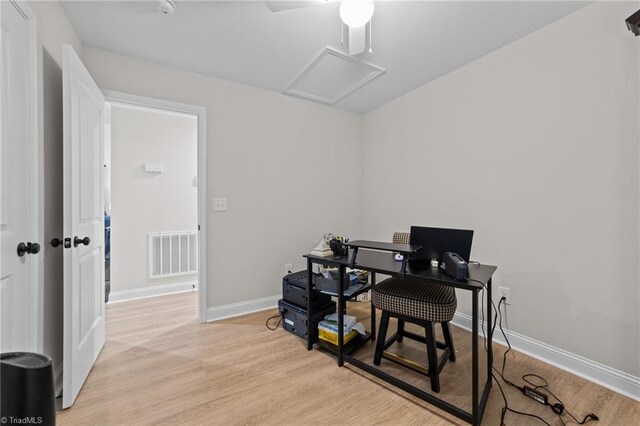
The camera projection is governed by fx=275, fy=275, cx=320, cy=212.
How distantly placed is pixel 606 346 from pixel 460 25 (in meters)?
2.33

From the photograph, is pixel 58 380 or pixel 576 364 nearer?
pixel 58 380

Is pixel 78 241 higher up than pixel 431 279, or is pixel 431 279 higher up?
pixel 78 241

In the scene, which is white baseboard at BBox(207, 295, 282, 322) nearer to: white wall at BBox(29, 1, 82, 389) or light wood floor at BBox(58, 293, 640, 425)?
light wood floor at BBox(58, 293, 640, 425)

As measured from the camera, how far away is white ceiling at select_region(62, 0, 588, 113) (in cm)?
179

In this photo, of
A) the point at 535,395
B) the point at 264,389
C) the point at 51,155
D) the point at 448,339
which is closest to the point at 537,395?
A: the point at 535,395

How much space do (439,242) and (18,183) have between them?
7.41 feet

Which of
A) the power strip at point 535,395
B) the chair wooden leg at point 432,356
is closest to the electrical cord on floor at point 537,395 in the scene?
the power strip at point 535,395

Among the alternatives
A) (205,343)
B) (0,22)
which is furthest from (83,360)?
(0,22)

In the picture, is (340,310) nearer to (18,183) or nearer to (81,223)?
(81,223)

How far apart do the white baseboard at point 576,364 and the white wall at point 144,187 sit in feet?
12.0

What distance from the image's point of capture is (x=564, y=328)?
191cm

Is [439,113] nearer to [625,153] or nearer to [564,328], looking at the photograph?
[625,153]

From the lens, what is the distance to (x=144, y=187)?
136 inches

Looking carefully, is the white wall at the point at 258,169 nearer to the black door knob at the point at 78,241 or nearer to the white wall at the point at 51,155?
the white wall at the point at 51,155
